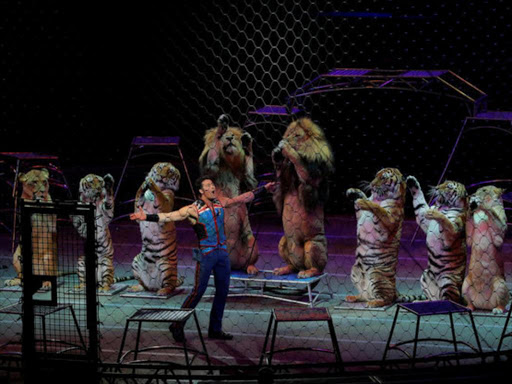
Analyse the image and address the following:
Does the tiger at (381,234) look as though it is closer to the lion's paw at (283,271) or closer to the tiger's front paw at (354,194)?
the tiger's front paw at (354,194)

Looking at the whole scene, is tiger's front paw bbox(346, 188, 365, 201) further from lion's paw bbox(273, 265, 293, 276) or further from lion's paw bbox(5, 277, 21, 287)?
lion's paw bbox(5, 277, 21, 287)

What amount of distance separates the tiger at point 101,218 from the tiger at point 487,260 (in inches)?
114

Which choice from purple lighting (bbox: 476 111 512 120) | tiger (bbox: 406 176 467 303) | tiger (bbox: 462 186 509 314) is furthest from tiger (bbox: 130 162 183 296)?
purple lighting (bbox: 476 111 512 120)

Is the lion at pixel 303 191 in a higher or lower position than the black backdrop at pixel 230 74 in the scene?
lower

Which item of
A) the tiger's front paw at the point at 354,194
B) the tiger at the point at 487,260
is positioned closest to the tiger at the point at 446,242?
the tiger at the point at 487,260

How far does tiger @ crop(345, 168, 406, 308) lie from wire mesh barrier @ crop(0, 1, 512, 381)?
11 mm

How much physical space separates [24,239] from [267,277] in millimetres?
2720

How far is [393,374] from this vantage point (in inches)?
127

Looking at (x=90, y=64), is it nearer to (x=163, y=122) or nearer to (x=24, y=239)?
(x=163, y=122)

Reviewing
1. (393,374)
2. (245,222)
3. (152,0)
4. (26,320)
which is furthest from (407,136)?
(26,320)

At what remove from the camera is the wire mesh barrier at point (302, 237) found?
4250mm

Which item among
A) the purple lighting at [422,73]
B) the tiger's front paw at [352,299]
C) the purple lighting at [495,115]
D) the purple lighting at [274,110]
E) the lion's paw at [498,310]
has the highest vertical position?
the purple lighting at [422,73]

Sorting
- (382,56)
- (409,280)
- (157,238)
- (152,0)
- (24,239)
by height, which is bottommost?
(409,280)

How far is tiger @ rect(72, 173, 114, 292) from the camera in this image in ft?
19.1
